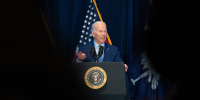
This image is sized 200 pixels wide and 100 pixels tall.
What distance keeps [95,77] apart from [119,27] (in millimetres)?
2356

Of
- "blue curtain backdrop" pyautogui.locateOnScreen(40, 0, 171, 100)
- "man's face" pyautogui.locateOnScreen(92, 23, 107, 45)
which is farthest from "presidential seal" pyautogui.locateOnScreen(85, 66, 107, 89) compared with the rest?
"blue curtain backdrop" pyautogui.locateOnScreen(40, 0, 171, 100)

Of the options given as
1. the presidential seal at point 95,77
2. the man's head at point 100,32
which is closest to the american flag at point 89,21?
the man's head at point 100,32

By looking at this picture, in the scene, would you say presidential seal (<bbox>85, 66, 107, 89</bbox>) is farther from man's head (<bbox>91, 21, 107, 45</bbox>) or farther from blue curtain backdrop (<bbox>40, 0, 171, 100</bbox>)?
blue curtain backdrop (<bbox>40, 0, 171, 100</bbox>)

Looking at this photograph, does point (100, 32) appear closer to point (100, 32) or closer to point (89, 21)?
point (100, 32)

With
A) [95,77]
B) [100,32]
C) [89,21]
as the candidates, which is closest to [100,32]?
[100,32]

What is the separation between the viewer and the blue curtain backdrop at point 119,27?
4277 millimetres

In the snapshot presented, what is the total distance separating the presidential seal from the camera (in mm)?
2166

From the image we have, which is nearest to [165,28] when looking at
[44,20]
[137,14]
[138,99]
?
[137,14]

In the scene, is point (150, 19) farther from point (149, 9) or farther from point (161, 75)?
point (161, 75)

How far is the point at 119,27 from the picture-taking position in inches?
173

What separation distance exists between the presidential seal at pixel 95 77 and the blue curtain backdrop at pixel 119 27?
82.2 inches

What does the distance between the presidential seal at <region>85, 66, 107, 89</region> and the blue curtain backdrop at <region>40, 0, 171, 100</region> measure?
2.09 metres

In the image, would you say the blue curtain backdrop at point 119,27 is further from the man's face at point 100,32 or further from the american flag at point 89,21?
the man's face at point 100,32

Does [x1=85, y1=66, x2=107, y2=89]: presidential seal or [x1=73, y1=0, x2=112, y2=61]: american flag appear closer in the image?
[x1=85, y1=66, x2=107, y2=89]: presidential seal
